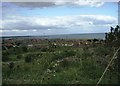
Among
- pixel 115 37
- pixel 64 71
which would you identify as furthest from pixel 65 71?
pixel 115 37

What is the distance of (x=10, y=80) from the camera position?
7.15 metres

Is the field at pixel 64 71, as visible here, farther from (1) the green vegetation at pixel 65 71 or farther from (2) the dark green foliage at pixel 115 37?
(2) the dark green foliage at pixel 115 37

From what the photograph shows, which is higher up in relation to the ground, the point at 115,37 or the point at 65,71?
the point at 115,37

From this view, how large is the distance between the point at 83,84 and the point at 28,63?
9.34 ft

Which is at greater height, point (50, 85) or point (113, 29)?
point (113, 29)

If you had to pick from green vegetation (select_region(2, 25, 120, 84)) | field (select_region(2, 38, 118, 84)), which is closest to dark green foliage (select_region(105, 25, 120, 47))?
green vegetation (select_region(2, 25, 120, 84))

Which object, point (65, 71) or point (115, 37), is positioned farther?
point (65, 71)

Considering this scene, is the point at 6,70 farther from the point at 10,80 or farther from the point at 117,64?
the point at 117,64

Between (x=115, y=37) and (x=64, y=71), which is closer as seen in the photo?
(x=115, y=37)

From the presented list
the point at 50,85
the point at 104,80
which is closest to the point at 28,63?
the point at 50,85

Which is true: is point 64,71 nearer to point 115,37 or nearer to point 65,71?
point 65,71

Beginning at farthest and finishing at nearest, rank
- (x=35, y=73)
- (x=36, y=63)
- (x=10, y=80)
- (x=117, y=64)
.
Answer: (x=36, y=63), (x=35, y=73), (x=10, y=80), (x=117, y=64)

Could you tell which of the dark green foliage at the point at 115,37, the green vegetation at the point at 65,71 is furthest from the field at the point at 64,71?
the dark green foliage at the point at 115,37

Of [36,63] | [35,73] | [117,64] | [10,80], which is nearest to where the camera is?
[117,64]
